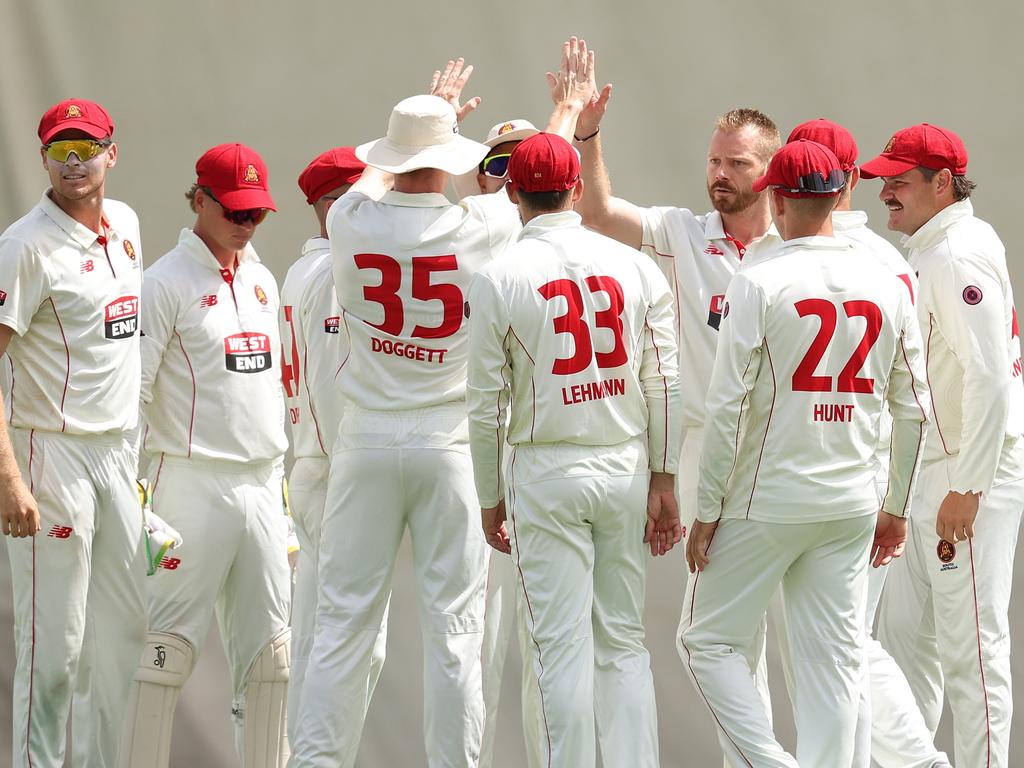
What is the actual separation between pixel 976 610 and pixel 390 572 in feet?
4.61

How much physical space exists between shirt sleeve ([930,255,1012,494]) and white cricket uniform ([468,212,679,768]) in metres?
0.73

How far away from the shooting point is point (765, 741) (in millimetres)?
3027

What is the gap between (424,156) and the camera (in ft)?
10.7

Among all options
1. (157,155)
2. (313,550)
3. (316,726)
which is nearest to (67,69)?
(157,155)

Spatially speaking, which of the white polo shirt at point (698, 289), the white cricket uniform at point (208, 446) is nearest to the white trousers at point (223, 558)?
the white cricket uniform at point (208, 446)

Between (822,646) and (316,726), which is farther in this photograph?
(316,726)

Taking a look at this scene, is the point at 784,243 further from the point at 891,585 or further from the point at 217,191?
the point at 217,191

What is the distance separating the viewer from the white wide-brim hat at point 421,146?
3.26 meters

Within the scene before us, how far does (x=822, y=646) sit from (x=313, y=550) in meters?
1.42

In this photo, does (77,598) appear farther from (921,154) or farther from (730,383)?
(921,154)

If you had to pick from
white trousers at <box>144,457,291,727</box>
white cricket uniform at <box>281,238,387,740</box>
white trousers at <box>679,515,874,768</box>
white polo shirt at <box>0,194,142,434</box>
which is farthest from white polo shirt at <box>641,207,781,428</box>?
white polo shirt at <box>0,194,142,434</box>

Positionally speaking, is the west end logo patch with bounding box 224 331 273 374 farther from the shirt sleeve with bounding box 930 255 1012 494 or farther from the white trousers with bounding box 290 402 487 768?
the shirt sleeve with bounding box 930 255 1012 494

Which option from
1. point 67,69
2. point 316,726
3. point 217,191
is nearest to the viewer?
point 316,726

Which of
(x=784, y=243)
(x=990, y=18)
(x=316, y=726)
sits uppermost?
(x=990, y=18)
